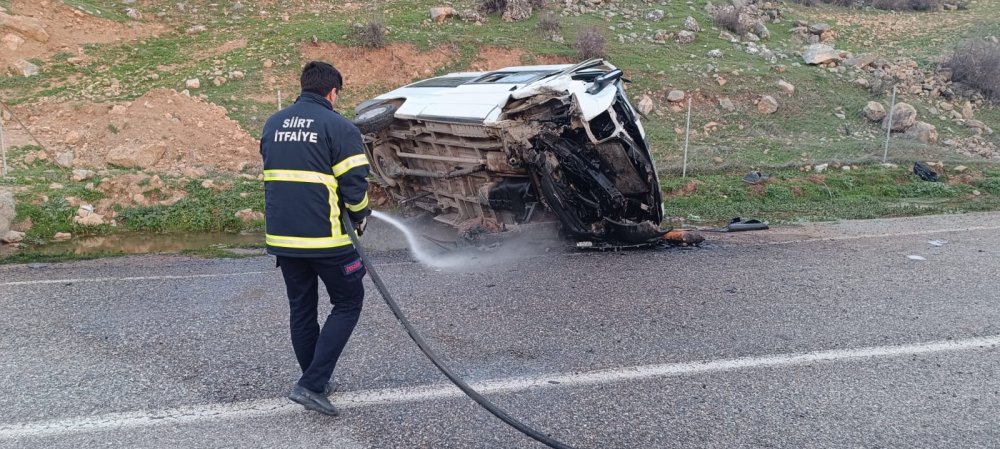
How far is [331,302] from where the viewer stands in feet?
11.8

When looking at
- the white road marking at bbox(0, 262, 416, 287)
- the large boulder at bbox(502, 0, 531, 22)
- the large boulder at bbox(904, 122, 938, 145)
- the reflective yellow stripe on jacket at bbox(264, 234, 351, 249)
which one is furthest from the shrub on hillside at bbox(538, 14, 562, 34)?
the reflective yellow stripe on jacket at bbox(264, 234, 351, 249)

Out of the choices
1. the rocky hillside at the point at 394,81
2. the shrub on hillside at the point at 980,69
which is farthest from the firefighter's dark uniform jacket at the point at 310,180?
the shrub on hillside at the point at 980,69

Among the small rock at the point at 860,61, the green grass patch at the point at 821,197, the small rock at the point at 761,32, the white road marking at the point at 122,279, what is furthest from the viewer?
the small rock at the point at 761,32

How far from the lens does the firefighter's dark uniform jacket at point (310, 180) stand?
3391 mm

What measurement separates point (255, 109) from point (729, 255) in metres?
9.44

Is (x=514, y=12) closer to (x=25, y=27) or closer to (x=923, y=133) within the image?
(x=923, y=133)

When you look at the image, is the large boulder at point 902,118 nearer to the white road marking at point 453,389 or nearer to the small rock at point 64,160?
the white road marking at point 453,389

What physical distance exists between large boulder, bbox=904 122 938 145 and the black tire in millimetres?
11158

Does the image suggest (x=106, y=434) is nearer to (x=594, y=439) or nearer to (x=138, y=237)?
(x=594, y=439)

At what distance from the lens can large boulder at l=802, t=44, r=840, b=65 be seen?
16969mm

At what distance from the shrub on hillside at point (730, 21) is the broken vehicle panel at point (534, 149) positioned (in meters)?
12.9

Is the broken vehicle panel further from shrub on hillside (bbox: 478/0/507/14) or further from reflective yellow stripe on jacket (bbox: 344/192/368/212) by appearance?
shrub on hillside (bbox: 478/0/507/14)

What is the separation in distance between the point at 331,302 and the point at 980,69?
58.9 feet

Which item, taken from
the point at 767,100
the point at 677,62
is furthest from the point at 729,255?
the point at 677,62
